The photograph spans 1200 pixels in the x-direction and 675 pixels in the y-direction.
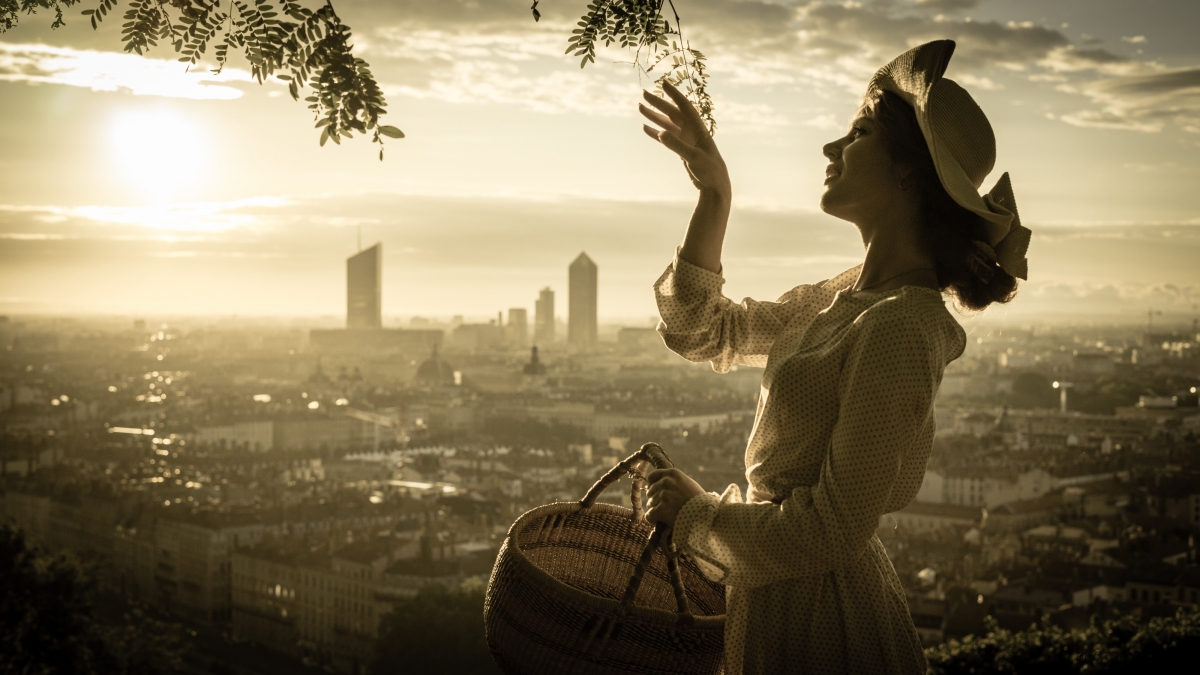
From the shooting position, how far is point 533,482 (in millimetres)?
24484

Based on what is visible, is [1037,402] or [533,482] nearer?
[533,482]

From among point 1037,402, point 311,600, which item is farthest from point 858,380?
point 1037,402

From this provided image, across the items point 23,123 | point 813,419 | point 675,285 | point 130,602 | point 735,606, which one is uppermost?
point 23,123

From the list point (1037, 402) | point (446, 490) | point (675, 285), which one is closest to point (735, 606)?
point (675, 285)

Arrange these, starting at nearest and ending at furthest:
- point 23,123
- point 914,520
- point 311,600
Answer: point 311,600 < point 23,123 < point 914,520

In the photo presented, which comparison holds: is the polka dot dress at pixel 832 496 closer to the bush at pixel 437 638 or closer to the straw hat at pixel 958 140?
the straw hat at pixel 958 140

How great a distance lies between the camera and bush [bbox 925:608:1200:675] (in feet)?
20.3

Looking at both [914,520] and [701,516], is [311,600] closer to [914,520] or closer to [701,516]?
[914,520]

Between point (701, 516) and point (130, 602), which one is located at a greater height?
point (701, 516)

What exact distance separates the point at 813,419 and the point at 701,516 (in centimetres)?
13

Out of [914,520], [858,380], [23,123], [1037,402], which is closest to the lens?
[858,380]

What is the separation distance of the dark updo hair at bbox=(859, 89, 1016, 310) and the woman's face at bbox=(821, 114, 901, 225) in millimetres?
10

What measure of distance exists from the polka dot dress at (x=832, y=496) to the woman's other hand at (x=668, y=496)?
17 millimetres

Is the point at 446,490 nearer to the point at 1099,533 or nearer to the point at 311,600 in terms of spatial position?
the point at 311,600
